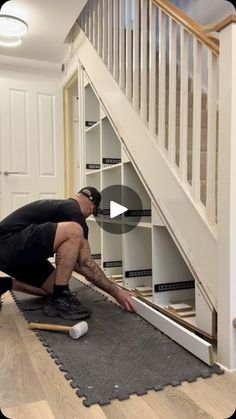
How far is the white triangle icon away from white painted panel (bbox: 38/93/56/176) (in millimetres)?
1260

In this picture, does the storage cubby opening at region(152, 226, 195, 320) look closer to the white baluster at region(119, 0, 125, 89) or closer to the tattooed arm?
the tattooed arm

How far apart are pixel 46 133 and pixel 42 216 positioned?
2.05m

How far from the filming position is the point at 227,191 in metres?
1.22

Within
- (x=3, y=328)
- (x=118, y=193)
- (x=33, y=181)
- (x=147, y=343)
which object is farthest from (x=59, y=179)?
(x=147, y=343)

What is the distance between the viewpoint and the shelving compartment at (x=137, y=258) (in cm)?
230

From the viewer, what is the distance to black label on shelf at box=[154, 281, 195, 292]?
6.14 feet

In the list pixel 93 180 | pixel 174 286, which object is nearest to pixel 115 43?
pixel 93 180

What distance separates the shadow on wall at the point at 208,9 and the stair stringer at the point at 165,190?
892 mm

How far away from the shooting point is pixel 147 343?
4.78 ft

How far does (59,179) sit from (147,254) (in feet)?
5.88

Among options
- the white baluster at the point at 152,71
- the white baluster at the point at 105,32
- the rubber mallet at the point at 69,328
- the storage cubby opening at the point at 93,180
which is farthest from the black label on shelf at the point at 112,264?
the white baluster at the point at 105,32

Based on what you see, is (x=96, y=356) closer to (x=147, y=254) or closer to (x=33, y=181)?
(x=147, y=254)

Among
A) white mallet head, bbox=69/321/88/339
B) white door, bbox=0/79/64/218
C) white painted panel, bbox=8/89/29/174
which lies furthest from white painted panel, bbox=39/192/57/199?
white mallet head, bbox=69/321/88/339
